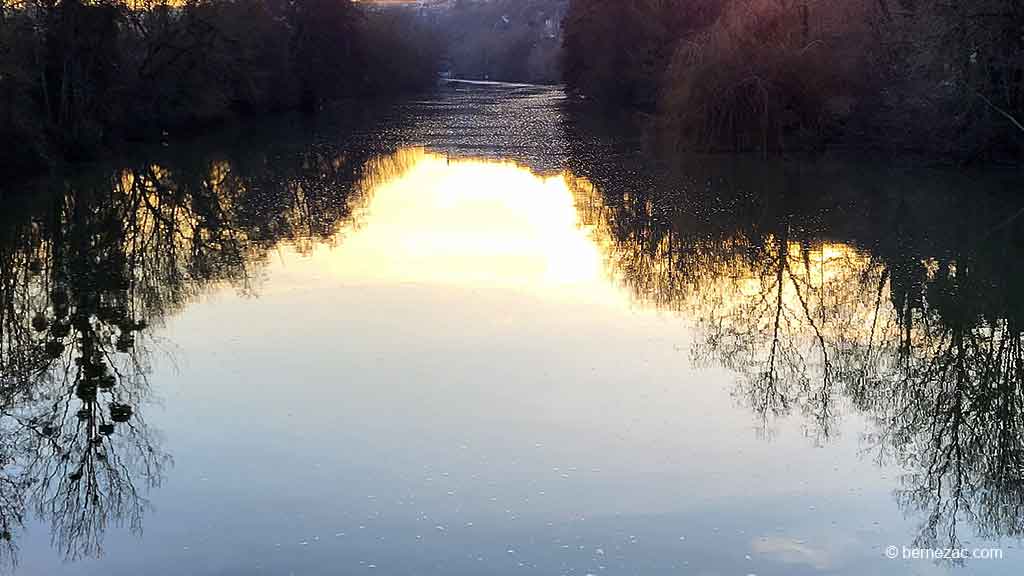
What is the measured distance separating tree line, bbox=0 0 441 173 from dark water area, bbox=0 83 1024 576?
278 inches

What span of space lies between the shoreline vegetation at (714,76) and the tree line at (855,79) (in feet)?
0.13

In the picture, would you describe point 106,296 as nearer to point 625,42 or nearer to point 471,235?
point 471,235

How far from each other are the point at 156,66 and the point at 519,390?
32.1 metres

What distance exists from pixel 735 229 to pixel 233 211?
963 centimetres

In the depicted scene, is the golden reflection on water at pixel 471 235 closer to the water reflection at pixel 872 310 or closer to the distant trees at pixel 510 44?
the water reflection at pixel 872 310

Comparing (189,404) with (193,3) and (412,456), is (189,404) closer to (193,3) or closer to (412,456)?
(412,456)

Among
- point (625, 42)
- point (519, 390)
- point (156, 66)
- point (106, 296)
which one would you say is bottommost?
point (519, 390)

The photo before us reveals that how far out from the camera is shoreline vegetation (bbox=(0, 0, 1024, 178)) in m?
23.3

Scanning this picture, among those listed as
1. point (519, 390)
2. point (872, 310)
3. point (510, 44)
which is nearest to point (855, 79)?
point (872, 310)

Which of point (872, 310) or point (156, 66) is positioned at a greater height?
point (156, 66)

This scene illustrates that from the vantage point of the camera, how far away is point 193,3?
133ft

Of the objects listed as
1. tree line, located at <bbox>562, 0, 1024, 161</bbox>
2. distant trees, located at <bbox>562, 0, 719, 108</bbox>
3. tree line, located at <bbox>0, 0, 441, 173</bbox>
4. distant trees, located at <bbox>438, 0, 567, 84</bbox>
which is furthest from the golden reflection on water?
distant trees, located at <bbox>438, 0, 567, 84</bbox>

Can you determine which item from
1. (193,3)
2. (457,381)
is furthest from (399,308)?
(193,3)

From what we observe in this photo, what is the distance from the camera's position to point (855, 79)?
Result: 93.6ft
